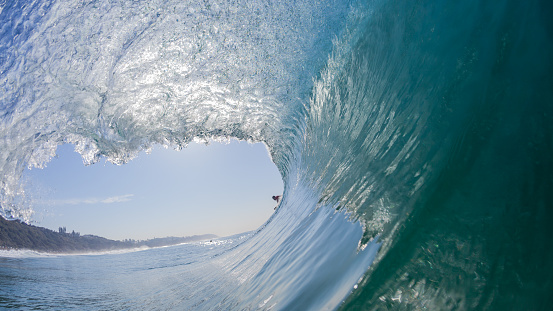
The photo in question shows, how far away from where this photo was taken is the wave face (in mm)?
1265

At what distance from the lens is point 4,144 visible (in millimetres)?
4223

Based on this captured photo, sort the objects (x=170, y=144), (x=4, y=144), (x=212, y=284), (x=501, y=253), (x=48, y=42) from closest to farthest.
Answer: (x=501, y=253) < (x=212, y=284) < (x=48, y=42) < (x=4, y=144) < (x=170, y=144)

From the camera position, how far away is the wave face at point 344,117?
126cm

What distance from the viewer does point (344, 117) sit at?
3465 millimetres

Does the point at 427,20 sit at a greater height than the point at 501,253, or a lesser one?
greater

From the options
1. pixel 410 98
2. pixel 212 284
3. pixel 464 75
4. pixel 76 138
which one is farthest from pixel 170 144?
pixel 464 75

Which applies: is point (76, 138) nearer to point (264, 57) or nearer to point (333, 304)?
point (264, 57)

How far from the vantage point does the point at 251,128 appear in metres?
5.57

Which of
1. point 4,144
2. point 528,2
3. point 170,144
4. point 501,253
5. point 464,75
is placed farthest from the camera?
point 170,144

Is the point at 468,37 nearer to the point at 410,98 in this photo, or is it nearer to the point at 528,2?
the point at 528,2

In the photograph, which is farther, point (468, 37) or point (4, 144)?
point (4, 144)

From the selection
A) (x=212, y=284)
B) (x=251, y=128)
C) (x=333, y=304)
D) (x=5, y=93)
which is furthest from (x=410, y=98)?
(x=5, y=93)

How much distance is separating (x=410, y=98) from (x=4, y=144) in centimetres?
484

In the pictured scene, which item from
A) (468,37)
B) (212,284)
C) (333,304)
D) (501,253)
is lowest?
(212,284)
